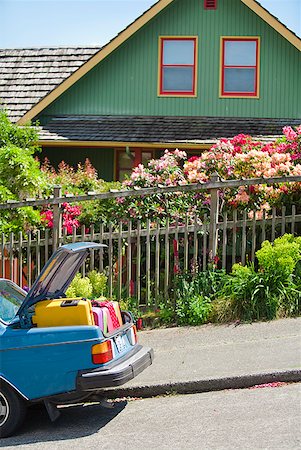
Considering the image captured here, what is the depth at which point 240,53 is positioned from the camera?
19500 mm

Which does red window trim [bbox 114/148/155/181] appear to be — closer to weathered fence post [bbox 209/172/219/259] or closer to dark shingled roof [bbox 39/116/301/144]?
dark shingled roof [bbox 39/116/301/144]

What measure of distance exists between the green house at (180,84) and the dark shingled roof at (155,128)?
0.08 feet

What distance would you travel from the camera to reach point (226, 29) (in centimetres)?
1944

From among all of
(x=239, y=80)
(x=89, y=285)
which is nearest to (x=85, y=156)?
(x=239, y=80)

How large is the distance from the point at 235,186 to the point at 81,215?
2.58m

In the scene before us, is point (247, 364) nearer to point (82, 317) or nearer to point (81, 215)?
point (82, 317)

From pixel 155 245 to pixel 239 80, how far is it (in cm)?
925

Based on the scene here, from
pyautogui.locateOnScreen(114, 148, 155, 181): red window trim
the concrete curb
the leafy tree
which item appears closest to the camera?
the concrete curb

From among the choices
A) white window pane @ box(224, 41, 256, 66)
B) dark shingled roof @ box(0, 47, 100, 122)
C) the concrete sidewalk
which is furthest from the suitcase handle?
dark shingled roof @ box(0, 47, 100, 122)

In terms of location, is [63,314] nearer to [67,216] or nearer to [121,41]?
[67,216]

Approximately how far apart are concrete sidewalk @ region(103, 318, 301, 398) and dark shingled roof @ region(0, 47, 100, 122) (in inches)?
456

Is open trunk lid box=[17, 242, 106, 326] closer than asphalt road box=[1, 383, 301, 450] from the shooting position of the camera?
No

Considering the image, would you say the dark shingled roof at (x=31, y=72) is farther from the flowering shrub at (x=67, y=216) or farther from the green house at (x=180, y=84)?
the flowering shrub at (x=67, y=216)

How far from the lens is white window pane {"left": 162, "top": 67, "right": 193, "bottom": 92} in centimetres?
1972
